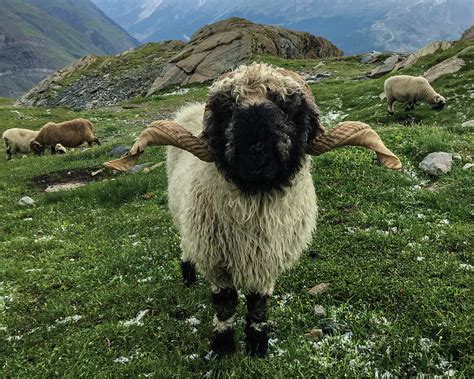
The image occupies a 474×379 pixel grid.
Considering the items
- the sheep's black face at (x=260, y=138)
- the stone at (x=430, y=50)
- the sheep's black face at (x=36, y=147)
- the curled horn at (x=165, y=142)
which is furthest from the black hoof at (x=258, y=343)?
the stone at (x=430, y=50)

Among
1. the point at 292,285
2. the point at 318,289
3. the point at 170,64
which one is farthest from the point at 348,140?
the point at 170,64

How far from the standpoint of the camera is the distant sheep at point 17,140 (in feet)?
84.4

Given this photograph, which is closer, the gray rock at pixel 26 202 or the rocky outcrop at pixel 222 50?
the gray rock at pixel 26 202

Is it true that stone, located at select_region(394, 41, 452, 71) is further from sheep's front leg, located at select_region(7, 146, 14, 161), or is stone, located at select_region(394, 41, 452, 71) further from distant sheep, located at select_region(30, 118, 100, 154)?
sheep's front leg, located at select_region(7, 146, 14, 161)

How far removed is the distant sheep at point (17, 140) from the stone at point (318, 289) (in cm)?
2372

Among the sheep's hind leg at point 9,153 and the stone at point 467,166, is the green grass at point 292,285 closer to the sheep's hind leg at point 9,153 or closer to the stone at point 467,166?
the stone at point 467,166

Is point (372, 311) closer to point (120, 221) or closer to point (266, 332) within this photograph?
point (266, 332)

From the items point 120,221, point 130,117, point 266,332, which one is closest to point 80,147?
point 130,117

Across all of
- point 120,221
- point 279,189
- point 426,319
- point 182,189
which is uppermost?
point 279,189

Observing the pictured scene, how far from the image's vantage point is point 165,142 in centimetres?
492

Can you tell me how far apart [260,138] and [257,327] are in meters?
2.82

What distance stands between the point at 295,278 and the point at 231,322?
2.02 meters

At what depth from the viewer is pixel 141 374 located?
17.8ft

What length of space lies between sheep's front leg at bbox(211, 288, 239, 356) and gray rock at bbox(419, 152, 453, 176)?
686 centimetres
